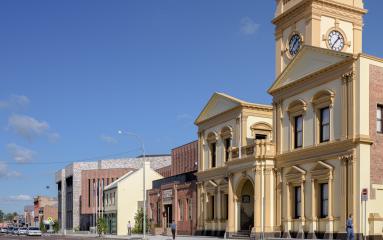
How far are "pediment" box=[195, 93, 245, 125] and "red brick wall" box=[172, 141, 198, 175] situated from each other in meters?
11.0

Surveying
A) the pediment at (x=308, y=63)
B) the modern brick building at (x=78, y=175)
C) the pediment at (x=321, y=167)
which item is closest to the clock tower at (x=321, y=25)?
the pediment at (x=308, y=63)

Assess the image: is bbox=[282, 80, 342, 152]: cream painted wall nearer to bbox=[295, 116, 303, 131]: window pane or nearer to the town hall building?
the town hall building

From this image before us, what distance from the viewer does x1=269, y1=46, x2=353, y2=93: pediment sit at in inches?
1469

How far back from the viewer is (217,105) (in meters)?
53.4

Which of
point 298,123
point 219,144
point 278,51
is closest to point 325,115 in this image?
point 298,123

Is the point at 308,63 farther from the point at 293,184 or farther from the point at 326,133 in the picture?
the point at 293,184

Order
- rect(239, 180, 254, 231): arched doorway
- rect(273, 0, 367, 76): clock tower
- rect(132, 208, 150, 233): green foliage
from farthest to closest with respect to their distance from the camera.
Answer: rect(132, 208, 150, 233): green foliage, rect(239, 180, 254, 231): arched doorway, rect(273, 0, 367, 76): clock tower

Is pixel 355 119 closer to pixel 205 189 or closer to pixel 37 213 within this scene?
pixel 205 189

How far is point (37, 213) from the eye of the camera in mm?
164625

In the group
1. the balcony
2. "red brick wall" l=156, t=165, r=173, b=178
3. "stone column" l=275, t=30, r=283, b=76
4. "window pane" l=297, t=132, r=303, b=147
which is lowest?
"red brick wall" l=156, t=165, r=173, b=178

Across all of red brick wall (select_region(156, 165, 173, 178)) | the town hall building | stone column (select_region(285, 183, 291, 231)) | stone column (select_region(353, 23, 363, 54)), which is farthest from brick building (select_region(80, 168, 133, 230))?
stone column (select_region(285, 183, 291, 231))

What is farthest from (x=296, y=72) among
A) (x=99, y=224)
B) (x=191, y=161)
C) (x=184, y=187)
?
(x=99, y=224)

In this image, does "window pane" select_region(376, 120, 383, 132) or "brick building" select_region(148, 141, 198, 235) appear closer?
"window pane" select_region(376, 120, 383, 132)

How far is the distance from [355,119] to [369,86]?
210 cm
